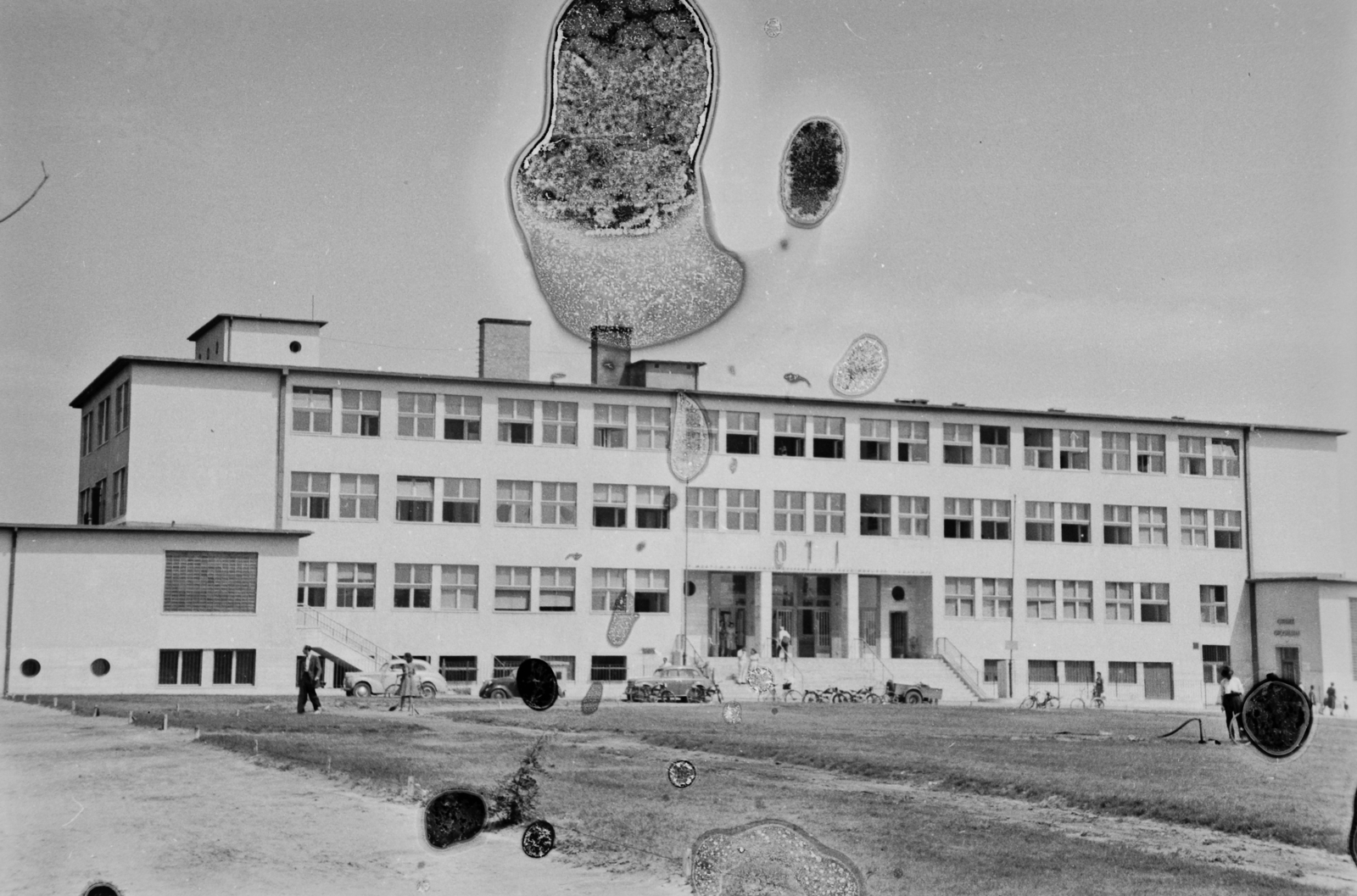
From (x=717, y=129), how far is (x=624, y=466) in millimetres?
44821

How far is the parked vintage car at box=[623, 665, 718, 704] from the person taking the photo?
4956cm

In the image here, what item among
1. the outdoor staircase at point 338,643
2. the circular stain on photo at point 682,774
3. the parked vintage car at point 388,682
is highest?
the outdoor staircase at point 338,643

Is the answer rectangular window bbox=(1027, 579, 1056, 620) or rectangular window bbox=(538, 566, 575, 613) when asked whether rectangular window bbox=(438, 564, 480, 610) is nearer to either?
rectangular window bbox=(538, 566, 575, 613)

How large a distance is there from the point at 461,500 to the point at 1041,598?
25273 millimetres

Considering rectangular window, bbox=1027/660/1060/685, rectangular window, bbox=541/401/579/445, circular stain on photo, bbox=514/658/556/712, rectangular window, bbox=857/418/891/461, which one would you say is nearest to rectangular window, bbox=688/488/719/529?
rectangular window, bbox=541/401/579/445

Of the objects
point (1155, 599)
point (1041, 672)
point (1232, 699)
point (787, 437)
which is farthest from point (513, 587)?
point (1232, 699)

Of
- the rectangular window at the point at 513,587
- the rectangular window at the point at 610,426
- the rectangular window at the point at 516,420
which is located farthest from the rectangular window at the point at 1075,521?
the rectangular window at the point at 513,587

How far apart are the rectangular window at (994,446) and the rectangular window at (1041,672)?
8672 mm

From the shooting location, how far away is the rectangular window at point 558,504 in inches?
2454

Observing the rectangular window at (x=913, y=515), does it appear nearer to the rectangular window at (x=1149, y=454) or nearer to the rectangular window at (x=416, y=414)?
the rectangular window at (x=1149, y=454)

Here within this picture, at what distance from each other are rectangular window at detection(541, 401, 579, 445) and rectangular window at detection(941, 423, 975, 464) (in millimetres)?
16309

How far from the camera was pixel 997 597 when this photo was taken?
2677 inches

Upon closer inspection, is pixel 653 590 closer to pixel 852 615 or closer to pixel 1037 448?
pixel 852 615

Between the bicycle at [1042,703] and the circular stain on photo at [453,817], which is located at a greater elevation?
the circular stain on photo at [453,817]
